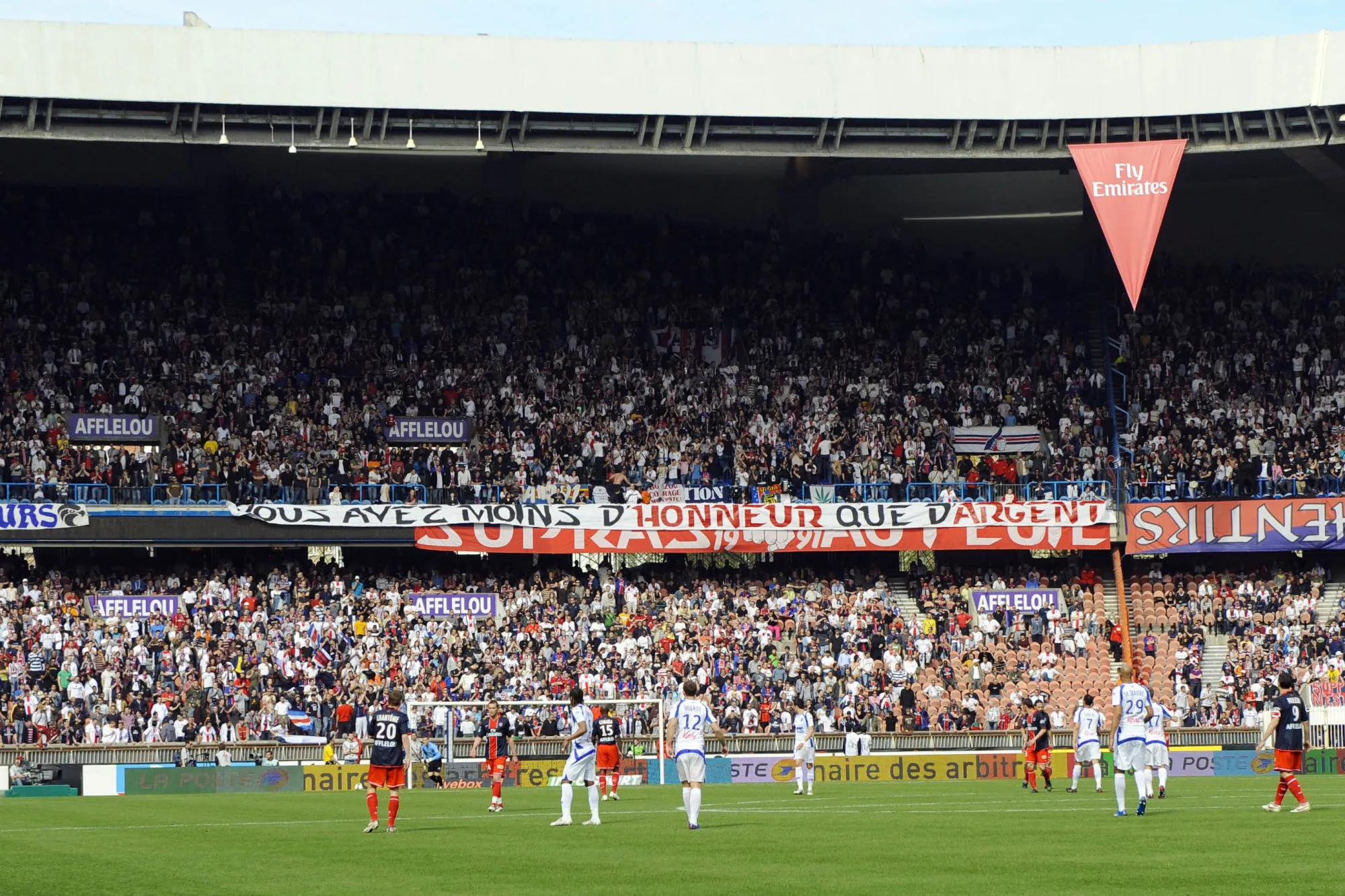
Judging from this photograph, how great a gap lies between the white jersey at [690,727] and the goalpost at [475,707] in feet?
51.1

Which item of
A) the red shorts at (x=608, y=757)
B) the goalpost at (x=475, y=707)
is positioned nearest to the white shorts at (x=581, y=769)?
the red shorts at (x=608, y=757)

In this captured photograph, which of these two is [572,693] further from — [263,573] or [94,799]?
[263,573]

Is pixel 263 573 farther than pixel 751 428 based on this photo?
No

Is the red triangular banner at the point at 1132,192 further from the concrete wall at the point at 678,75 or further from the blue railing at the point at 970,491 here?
the blue railing at the point at 970,491

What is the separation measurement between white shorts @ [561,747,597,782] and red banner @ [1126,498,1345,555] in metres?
29.3

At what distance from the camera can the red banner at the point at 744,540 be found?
4925 cm

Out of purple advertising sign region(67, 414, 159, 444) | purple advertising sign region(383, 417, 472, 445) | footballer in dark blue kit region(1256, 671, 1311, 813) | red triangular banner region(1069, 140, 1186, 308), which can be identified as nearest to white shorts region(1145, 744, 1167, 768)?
footballer in dark blue kit region(1256, 671, 1311, 813)

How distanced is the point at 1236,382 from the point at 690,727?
122ft

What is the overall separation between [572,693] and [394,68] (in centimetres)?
2722

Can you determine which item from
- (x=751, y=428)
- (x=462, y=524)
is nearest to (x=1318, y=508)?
(x=751, y=428)

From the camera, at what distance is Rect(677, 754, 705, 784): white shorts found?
22781mm

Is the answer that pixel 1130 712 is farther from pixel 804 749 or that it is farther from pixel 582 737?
pixel 804 749

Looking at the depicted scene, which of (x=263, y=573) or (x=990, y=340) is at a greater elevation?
(x=990, y=340)

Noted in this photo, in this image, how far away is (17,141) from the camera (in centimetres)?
5656
